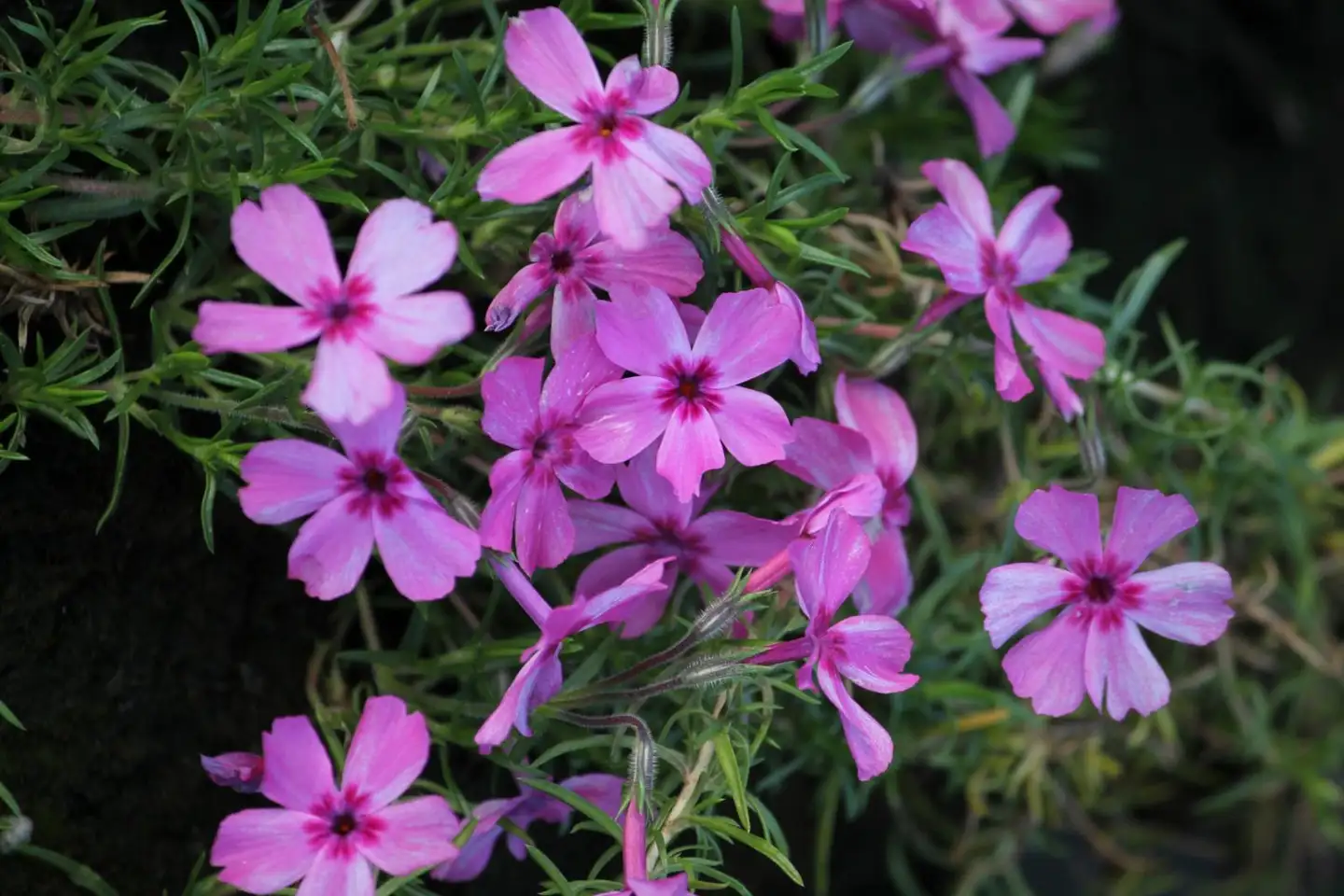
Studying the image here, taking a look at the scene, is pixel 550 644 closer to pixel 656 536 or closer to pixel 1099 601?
pixel 656 536

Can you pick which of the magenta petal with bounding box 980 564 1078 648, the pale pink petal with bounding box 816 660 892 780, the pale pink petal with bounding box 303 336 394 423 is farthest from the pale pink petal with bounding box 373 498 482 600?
the magenta petal with bounding box 980 564 1078 648

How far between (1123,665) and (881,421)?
0.24 metres

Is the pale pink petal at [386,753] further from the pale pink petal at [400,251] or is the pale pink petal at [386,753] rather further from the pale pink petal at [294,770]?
the pale pink petal at [400,251]

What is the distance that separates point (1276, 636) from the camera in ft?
4.34

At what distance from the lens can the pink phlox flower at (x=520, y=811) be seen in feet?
2.63

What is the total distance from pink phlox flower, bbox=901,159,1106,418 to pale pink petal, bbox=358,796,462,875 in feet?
1.56

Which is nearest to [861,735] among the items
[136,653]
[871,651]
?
[871,651]

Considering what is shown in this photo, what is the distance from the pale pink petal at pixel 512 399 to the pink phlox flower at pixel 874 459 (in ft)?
0.64

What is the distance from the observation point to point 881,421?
0.90 meters

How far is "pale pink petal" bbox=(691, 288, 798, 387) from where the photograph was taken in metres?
0.72

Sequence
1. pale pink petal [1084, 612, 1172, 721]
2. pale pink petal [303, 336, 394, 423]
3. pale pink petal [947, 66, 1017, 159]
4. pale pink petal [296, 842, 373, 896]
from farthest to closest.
→ pale pink petal [947, 66, 1017, 159], pale pink petal [1084, 612, 1172, 721], pale pink petal [296, 842, 373, 896], pale pink petal [303, 336, 394, 423]

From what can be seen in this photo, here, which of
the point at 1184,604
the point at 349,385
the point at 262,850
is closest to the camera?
the point at 349,385

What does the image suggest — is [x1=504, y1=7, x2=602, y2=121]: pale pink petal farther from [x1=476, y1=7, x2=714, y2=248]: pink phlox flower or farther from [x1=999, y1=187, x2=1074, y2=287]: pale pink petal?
[x1=999, y1=187, x2=1074, y2=287]: pale pink petal

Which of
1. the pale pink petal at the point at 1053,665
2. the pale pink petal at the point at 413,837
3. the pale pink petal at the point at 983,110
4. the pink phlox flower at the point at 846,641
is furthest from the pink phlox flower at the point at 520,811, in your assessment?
the pale pink petal at the point at 983,110
